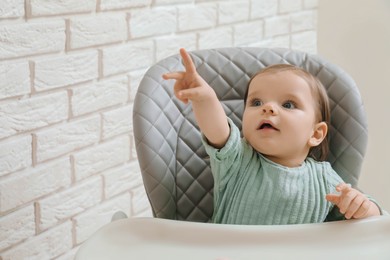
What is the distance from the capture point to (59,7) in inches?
59.9

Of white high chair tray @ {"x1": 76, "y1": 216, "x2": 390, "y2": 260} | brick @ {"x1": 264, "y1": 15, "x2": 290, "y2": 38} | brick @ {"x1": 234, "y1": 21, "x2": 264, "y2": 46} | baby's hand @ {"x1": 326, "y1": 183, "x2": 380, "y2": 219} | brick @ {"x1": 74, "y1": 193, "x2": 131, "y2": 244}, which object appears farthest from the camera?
brick @ {"x1": 264, "y1": 15, "x2": 290, "y2": 38}

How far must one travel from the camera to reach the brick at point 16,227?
1.51 metres

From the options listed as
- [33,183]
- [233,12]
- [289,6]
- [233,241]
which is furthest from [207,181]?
[289,6]

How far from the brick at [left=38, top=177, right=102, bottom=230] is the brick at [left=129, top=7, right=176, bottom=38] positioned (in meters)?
0.40

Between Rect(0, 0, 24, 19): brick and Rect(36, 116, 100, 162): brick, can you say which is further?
Rect(36, 116, 100, 162): brick

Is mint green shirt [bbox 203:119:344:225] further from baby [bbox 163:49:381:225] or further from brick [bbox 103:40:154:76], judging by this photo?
brick [bbox 103:40:154:76]

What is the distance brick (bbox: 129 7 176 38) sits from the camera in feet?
5.74

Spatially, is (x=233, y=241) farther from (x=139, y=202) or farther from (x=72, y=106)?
(x=139, y=202)

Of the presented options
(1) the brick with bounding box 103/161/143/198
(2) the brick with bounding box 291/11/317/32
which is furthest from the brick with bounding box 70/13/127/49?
(2) the brick with bounding box 291/11/317/32

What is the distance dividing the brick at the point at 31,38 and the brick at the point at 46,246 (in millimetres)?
445

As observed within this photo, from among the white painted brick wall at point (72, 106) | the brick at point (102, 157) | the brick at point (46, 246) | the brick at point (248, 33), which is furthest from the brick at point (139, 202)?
the brick at point (248, 33)

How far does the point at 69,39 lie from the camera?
1.56 m

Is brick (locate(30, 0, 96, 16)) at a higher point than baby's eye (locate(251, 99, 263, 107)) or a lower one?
higher

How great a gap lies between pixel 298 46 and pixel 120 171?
91 cm
